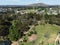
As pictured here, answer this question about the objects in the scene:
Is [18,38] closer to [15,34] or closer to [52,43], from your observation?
[15,34]

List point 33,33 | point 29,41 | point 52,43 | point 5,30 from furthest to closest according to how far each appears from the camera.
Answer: point 5,30 → point 33,33 → point 29,41 → point 52,43

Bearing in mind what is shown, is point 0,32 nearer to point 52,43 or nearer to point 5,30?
point 5,30

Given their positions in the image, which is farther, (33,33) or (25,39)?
(33,33)

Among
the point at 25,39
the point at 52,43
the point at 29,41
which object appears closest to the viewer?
the point at 52,43

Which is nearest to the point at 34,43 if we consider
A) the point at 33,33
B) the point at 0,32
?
the point at 33,33

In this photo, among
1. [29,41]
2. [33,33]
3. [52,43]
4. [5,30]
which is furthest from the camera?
[5,30]

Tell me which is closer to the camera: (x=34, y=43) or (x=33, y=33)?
(x=34, y=43)

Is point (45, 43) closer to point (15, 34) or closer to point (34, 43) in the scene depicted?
point (34, 43)

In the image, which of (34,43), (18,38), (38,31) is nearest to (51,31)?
(38,31)
